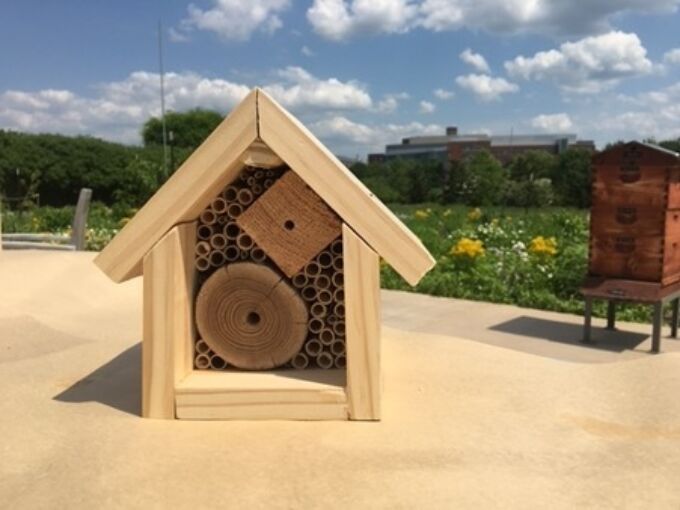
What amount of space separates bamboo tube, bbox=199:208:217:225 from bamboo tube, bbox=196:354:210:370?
71 centimetres

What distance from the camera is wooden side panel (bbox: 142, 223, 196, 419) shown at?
11.5ft

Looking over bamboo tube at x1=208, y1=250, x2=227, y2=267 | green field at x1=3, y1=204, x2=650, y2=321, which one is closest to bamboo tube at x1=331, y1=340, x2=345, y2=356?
bamboo tube at x1=208, y1=250, x2=227, y2=267

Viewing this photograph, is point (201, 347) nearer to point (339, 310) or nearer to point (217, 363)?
point (217, 363)

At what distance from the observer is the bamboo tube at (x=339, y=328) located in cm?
371

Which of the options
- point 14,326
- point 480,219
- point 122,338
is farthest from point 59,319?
point 480,219

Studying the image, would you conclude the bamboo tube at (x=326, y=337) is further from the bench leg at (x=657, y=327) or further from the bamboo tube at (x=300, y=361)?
the bench leg at (x=657, y=327)

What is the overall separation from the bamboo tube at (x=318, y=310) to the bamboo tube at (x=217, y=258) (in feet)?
1.76

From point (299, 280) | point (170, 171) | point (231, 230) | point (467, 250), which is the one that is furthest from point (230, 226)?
point (170, 171)

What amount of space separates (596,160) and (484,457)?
403 cm

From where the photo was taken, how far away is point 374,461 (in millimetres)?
3002

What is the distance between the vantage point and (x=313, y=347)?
3.79m

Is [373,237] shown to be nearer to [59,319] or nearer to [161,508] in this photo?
[161,508]

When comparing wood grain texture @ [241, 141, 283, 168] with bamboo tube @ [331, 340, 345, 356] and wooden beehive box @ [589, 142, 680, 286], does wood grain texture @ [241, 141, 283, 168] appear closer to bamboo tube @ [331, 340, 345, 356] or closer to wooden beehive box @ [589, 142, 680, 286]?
bamboo tube @ [331, 340, 345, 356]

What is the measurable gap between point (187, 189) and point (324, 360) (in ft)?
3.82
